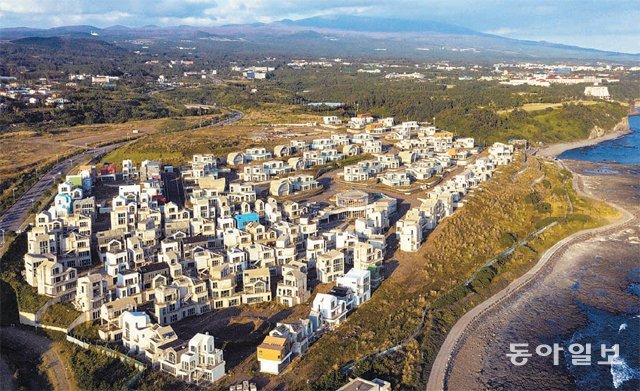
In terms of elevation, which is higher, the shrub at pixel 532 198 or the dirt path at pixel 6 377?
the shrub at pixel 532 198

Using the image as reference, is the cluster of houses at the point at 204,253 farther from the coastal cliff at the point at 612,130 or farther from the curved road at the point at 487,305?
the coastal cliff at the point at 612,130

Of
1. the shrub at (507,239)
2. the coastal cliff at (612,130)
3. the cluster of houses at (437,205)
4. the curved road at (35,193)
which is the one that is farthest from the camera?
the coastal cliff at (612,130)

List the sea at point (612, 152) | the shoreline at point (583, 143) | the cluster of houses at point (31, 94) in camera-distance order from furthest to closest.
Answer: the cluster of houses at point (31, 94)
the shoreline at point (583, 143)
the sea at point (612, 152)

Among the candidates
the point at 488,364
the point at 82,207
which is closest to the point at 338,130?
the point at 82,207

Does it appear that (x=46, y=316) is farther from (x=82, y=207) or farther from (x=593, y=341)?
(x=593, y=341)

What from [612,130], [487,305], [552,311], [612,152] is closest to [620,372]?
[552,311]

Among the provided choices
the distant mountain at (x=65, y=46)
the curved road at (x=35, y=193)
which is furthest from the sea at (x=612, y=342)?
the distant mountain at (x=65, y=46)

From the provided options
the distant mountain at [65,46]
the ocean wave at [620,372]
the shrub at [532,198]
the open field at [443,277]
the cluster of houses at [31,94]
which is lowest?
the ocean wave at [620,372]

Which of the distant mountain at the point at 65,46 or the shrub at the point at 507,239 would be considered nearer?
the shrub at the point at 507,239
